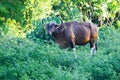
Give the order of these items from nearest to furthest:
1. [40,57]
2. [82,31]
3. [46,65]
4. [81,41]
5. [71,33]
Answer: [46,65], [40,57], [71,33], [82,31], [81,41]

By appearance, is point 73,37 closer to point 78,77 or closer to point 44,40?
point 44,40

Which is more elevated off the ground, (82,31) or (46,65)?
(46,65)

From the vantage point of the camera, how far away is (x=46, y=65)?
1020 centimetres

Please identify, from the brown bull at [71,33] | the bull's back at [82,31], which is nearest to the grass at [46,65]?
the brown bull at [71,33]

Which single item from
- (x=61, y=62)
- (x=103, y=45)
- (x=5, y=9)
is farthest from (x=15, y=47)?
(x=5, y=9)

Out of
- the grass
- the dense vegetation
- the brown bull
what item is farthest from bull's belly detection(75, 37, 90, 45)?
the grass

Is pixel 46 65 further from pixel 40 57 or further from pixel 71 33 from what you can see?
pixel 71 33

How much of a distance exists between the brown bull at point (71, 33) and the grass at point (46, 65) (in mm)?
1291

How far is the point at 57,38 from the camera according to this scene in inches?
578

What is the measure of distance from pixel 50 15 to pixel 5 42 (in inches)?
212

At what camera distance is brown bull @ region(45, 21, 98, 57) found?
14461mm

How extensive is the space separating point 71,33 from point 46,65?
461 cm

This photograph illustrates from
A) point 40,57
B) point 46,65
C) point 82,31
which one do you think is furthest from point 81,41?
point 46,65

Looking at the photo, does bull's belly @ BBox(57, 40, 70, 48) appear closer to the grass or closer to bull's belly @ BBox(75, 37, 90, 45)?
bull's belly @ BBox(75, 37, 90, 45)
